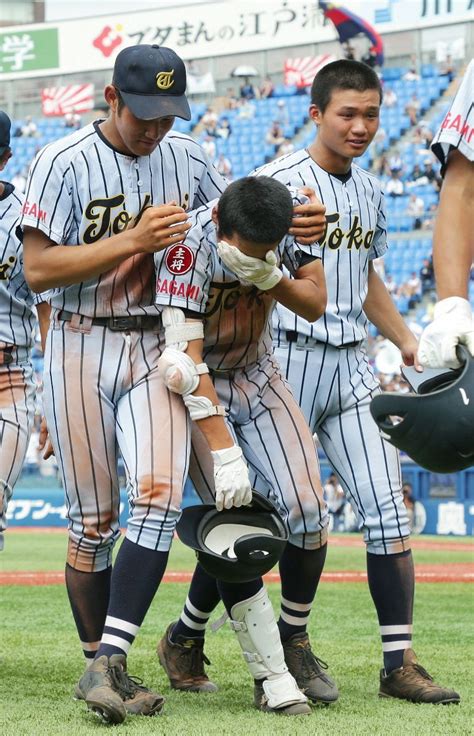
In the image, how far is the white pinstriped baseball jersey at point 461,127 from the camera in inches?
114

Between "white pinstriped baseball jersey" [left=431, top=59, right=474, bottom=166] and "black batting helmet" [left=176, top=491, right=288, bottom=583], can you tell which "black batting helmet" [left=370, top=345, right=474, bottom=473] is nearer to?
"white pinstriped baseball jersey" [left=431, top=59, right=474, bottom=166]

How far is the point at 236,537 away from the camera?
4.07m

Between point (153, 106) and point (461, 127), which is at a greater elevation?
point (153, 106)

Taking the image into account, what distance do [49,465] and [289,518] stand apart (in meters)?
14.8

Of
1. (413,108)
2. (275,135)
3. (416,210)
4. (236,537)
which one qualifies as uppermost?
(413,108)

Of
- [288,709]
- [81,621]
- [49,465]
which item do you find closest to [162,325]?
[81,621]

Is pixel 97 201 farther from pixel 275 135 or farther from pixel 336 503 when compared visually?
pixel 275 135

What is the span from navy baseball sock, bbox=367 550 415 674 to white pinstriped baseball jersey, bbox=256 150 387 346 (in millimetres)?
898

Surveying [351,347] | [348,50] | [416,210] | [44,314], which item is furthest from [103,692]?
[348,50]

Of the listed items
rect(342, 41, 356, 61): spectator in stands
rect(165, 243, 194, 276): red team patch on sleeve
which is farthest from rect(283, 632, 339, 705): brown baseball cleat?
rect(342, 41, 356, 61): spectator in stands

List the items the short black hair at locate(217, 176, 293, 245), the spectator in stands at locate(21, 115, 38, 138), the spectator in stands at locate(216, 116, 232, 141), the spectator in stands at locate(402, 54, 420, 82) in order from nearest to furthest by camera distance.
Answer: the short black hair at locate(217, 176, 293, 245)
the spectator in stands at locate(402, 54, 420, 82)
the spectator in stands at locate(216, 116, 232, 141)
the spectator in stands at locate(21, 115, 38, 138)

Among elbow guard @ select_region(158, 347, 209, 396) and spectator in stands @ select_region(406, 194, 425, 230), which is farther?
spectator in stands @ select_region(406, 194, 425, 230)

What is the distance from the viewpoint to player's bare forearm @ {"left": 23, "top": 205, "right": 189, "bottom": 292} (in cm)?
378

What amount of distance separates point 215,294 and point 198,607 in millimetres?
1382
